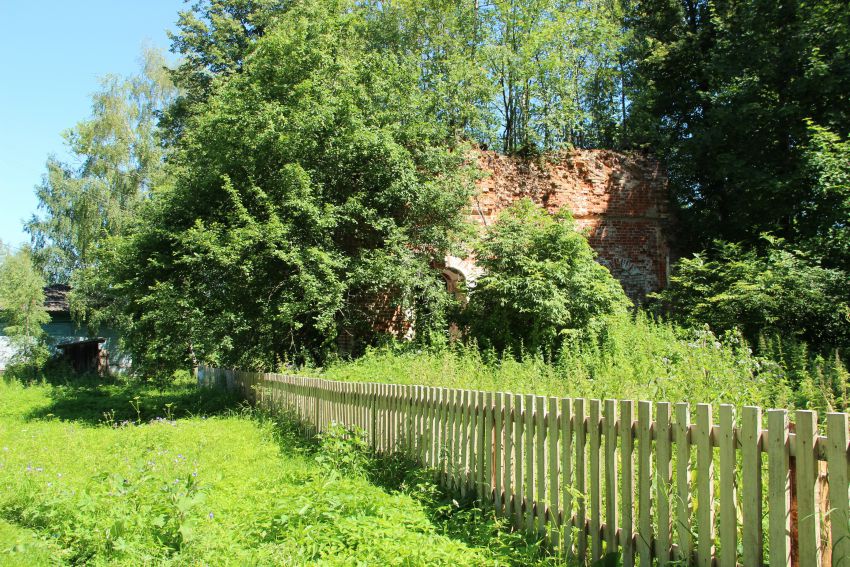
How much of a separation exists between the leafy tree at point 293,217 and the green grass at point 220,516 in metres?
4.76

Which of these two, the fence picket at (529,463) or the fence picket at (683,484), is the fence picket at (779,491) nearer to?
the fence picket at (683,484)

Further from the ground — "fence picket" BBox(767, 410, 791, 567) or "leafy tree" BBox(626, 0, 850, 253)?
"leafy tree" BBox(626, 0, 850, 253)

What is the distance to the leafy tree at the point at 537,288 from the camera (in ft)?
37.1

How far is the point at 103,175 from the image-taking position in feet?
82.1

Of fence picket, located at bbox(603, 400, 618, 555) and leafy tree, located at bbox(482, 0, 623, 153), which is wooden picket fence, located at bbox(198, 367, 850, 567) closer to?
fence picket, located at bbox(603, 400, 618, 555)

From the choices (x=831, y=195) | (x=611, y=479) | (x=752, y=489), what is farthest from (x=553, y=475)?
(x=831, y=195)

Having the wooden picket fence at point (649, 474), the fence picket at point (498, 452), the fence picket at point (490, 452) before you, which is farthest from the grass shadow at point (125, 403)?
the fence picket at point (498, 452)

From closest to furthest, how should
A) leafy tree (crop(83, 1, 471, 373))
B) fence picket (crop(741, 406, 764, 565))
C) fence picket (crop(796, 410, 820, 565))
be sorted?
fence picket (crop(796, 410, 820, 565)), fence picket (crop(741, 406, 764, 565)), leafy tree (crop(83, 1, 471, 373))

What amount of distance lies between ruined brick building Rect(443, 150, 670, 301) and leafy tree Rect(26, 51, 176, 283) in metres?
14.8

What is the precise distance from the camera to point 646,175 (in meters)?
16.0

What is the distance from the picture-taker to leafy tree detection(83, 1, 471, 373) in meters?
12.1

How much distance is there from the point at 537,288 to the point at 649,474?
7723mm

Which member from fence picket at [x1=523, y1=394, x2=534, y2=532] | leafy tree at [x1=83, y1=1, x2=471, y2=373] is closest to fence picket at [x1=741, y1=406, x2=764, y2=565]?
fence picket at [x1=523, y1=394, x2=534, y2=532]

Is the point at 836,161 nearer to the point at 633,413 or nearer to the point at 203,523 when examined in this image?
the point at 633,413
